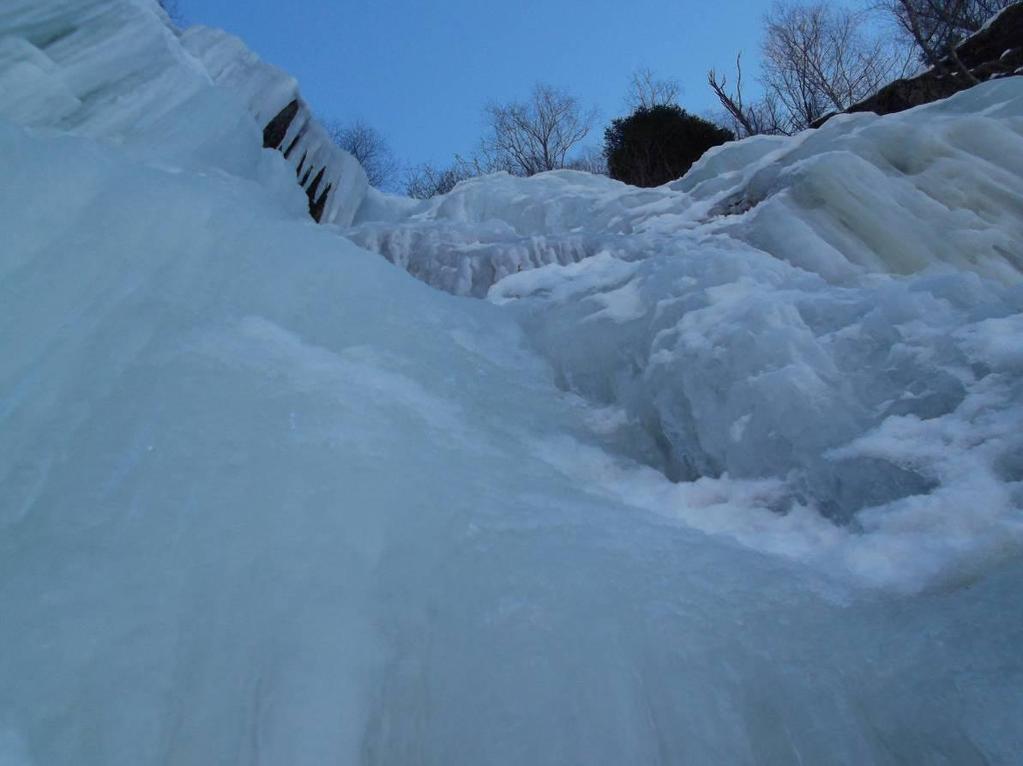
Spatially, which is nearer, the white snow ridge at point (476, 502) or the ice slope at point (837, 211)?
the white snow ridge at point (476, 502)

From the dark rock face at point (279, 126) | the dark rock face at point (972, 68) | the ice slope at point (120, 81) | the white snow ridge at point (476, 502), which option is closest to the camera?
the white snow ridge at point (476, 502)

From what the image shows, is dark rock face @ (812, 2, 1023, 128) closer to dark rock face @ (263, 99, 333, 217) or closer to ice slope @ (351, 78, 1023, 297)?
ice slope @ (351, 78, 1023, 297)

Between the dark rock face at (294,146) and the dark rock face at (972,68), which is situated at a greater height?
the dark rock face at (972,68)

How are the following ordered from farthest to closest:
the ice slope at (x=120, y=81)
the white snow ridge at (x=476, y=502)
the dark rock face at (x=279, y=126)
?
the dark rock face at (x=279, y=126) → the ice slope at (x=120, y=81) → the white snow ridge at (x=476, y=502)

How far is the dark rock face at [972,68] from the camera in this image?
700 cm

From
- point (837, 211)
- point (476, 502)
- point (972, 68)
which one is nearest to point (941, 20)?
point (972, 68)

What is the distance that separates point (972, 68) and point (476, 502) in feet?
27.3

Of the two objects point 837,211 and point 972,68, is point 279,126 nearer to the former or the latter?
point 837,211

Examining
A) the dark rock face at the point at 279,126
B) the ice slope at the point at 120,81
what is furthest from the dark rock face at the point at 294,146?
the ice slope at the point at 120,81

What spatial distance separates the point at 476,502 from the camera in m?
1.37

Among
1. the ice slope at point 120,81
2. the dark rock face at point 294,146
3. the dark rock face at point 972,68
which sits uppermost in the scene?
the dark rock face at point 972,68

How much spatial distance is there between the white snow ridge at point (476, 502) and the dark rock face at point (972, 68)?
5811 millimetres

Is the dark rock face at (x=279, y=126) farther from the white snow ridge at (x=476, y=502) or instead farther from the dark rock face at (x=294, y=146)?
the white snow ridge at (x=476, y=502)

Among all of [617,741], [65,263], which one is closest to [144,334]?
[65,263]
